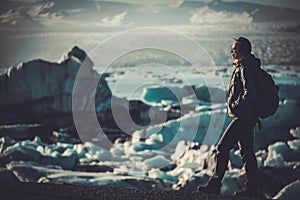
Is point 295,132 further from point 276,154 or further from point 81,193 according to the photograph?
point 81,193

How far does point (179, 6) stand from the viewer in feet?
20.9

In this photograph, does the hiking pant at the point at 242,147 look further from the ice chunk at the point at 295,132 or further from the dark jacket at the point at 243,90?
the ice chunk at the point at 295,132

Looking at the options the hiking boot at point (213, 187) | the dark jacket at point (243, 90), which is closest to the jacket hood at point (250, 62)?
the dark jacket at point (243, 90)

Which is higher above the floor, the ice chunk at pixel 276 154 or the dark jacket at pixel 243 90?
the dark jacket at pixel 243 90

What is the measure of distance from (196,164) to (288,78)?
4.78 feet

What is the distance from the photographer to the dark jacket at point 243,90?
13.8 feet

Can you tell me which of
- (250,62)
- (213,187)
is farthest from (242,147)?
(250,62)

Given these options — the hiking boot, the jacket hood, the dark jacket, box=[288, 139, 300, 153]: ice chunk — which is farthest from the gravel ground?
box=[288, 139, 300, 153]: ice chunk

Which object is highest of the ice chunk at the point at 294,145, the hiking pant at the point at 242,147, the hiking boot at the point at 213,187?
the hiking pant at the point at 242,147

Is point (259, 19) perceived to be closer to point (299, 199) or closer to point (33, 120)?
point (299, 199)

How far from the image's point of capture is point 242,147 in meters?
4.35

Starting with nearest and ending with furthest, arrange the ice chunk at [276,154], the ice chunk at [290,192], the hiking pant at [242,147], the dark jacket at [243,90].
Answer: the dark jacket at [243,90], the hiking pant at [242,147], the ice chunk at [290,192], the ice chunk at [276,154]

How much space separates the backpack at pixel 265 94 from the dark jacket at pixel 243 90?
0.16ft

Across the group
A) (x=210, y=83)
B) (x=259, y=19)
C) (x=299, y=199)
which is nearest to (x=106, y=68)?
(x=210, y=83)
